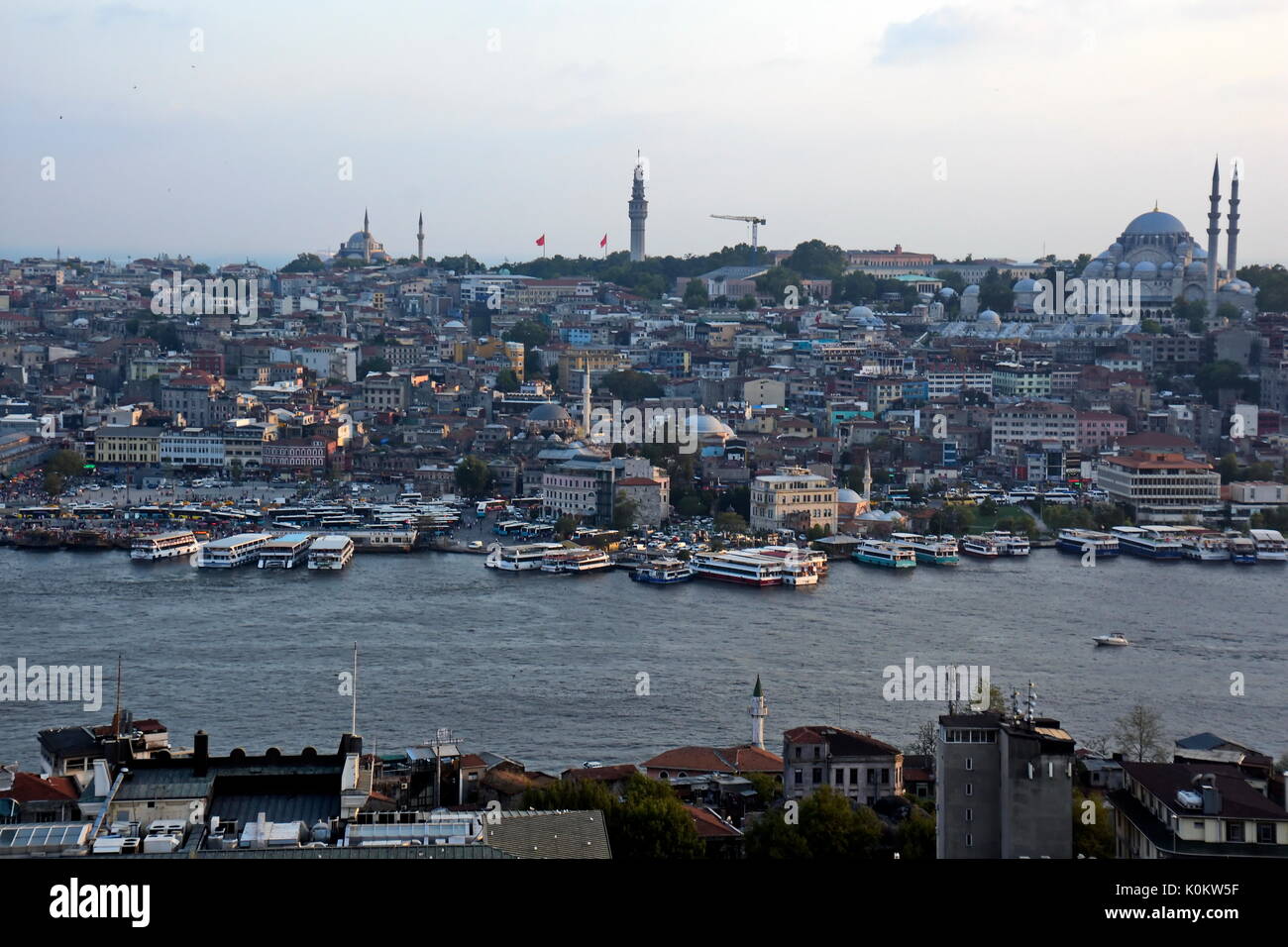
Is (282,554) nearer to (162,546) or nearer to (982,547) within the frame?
(162,546)

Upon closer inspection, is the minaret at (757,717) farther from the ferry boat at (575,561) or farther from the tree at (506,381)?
the tree at (506,381)

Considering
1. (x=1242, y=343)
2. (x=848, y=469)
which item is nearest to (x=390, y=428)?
(x=848, y=469)

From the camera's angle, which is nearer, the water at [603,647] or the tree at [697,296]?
the water at [603,647]

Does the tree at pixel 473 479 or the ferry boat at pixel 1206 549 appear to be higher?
the tree at pixel 473 479

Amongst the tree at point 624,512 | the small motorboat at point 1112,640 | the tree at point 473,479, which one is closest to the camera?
the small motorboat at point 1112,640

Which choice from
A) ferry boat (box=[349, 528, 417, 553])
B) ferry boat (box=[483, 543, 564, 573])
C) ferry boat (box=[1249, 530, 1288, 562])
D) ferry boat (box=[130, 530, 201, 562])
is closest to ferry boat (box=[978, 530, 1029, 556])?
ferry boat (box=[1249, 530, 1288, 562])

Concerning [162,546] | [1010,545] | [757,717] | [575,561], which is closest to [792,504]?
[1010,545]

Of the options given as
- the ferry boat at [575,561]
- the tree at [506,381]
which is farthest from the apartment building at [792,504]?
the tree at [506,381]

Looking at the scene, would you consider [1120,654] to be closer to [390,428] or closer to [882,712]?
[882,712]
